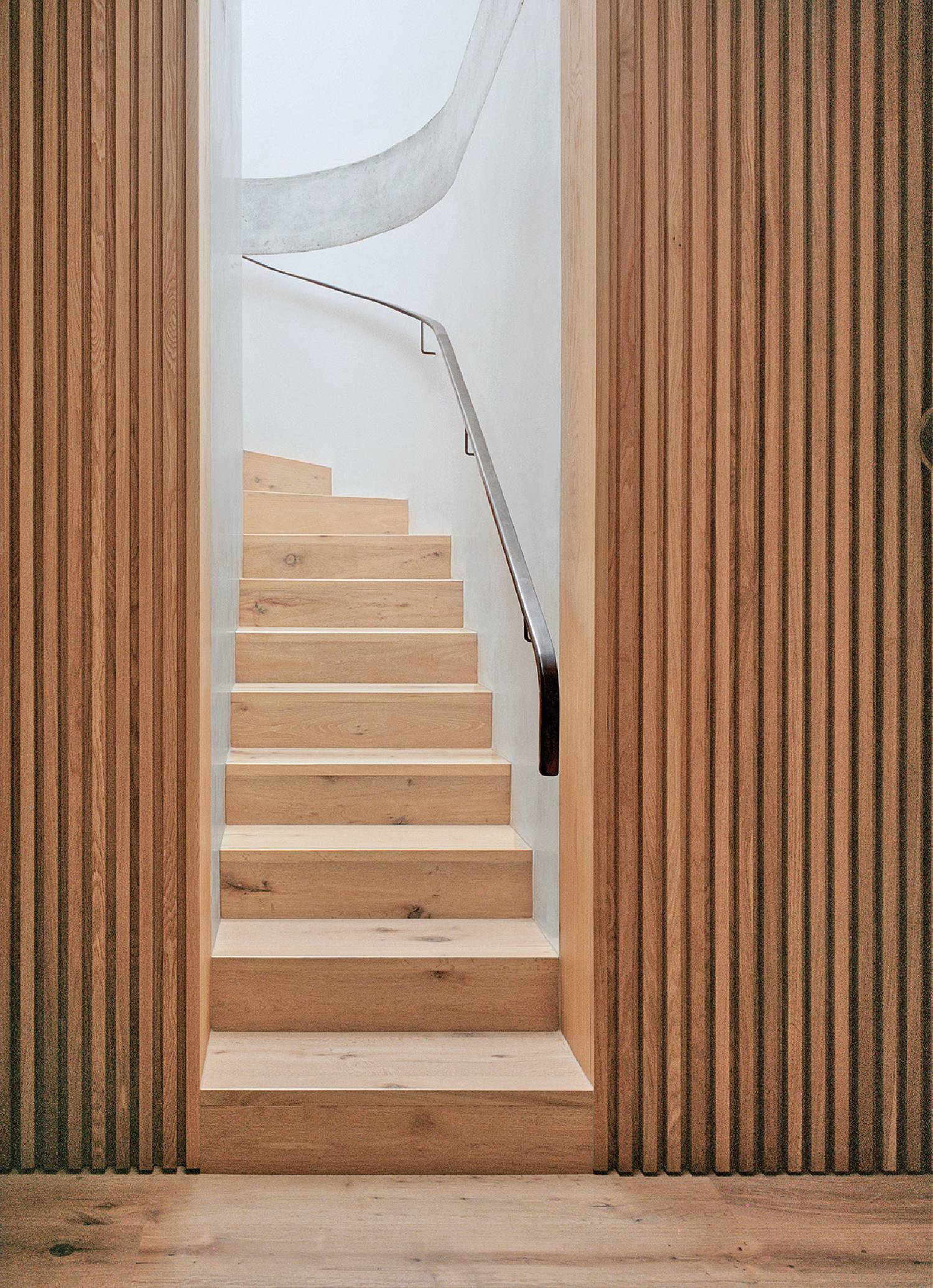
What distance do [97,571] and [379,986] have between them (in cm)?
110

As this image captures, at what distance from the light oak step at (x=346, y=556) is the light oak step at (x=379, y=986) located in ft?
6.01

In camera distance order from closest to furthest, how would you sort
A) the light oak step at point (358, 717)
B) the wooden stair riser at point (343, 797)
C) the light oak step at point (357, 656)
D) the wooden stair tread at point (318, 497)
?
1. the wooden stair riser at point (343, 797)
2. the light oak step at point (358, 717)
3. the light oak step at point (357, 656)
4. the wooden stair tread at point (318, 497)

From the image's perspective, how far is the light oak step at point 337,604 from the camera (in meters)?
3.49

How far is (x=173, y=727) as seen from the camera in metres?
1.91

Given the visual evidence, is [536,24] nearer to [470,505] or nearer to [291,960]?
[470,505]

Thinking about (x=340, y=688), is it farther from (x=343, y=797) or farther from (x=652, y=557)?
(x=652, y=557)

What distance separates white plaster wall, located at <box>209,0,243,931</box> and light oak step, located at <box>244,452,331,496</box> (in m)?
1.15

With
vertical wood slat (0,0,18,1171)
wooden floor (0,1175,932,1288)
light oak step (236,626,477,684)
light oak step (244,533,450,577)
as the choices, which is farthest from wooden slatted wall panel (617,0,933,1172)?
light oak step (244,533,450,577)

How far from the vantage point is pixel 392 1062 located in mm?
1976

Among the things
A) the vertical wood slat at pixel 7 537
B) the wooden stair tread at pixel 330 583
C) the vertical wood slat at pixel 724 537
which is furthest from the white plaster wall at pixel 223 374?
the vertical wood slat at pixel 724 537

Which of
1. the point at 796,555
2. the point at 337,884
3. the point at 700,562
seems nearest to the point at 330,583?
the point at 337,884

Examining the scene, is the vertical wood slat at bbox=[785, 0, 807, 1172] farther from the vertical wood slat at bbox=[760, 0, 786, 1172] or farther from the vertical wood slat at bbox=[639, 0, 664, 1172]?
the vertical wood slat at bbox=[639, 0, 664, 1172]

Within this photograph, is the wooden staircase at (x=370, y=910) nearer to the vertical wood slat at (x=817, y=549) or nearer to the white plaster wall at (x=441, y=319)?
the white plaster wall at (x=441, y=319)

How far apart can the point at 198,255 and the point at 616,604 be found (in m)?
1.12
